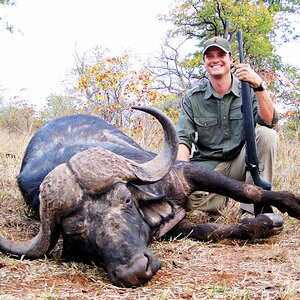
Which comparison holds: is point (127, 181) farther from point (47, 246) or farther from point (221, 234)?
point (221, 234)

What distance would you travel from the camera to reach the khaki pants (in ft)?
15.6

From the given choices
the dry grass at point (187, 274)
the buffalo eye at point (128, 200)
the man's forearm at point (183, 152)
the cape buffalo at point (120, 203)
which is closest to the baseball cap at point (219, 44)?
the man's forearm at point (183, 152)

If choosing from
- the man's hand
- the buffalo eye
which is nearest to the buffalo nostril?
the buffalo eye

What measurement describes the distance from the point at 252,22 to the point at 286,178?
17815 millimetres

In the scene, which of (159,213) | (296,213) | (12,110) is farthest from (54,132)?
(12,110)

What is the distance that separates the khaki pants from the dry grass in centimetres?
63

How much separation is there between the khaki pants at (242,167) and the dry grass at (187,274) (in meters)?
0.63

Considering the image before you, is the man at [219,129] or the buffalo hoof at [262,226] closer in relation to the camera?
the buffalo hoof at [262,226]

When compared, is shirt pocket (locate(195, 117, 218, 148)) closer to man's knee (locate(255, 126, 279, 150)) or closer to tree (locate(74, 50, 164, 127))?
man's knee (locate(255, 126, 279, 150))

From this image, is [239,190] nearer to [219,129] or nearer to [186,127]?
[219,129]

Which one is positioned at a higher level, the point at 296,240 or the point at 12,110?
the point at 12,110

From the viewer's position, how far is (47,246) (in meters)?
3.23

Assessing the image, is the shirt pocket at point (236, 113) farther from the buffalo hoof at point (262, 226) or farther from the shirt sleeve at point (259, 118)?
the buffalo hoof at point (262, 226)

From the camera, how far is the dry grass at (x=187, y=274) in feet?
7.99
